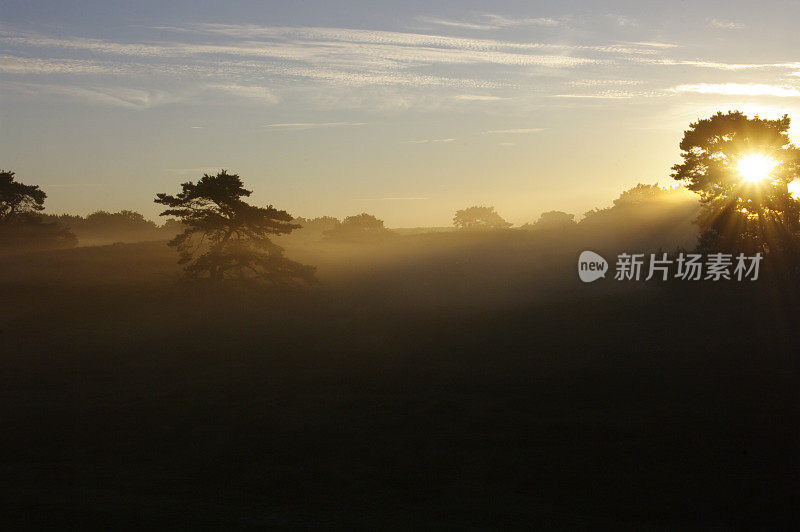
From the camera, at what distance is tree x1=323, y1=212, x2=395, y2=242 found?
11675 cm

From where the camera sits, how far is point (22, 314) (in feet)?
154

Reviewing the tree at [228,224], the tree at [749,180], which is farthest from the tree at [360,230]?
the tree at [749,180]

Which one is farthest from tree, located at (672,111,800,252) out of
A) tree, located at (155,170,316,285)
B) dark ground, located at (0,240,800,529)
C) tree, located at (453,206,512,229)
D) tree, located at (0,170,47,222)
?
tree, located at (453,206,512,229)

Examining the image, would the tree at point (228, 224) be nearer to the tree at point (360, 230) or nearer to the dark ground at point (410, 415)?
the dark ground at point (410, 415)

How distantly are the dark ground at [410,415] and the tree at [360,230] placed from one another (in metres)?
67.4

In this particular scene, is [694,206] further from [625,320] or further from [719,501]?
[719,501]

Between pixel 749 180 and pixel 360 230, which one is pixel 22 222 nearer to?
pixel 360 230

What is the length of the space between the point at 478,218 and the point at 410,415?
6054 inches

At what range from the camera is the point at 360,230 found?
119 metres

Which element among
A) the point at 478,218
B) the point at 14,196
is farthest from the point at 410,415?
the point at 478,218

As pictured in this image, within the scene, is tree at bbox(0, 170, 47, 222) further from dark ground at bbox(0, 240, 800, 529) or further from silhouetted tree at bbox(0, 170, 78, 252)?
dark ground at bbox(0, 240, 800, 529)

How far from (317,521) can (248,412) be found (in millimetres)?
10737

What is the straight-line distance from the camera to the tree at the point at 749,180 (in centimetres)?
5316

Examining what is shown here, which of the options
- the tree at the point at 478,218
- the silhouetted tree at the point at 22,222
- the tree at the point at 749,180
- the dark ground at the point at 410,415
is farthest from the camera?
the tree at the point at 478,218
